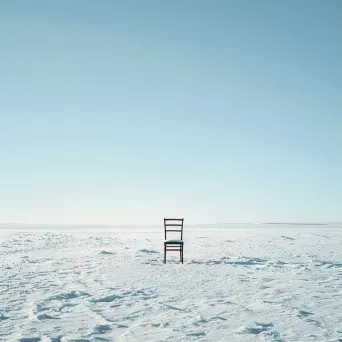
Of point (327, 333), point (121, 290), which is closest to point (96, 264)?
point (121, 290)

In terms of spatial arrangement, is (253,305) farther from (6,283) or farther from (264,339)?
(6,283)

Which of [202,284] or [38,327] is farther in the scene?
[202,284]

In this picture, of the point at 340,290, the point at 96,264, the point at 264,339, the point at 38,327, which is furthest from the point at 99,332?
the point at 96,264

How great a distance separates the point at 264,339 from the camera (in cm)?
287

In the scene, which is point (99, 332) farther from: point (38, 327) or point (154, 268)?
point (154, 268)

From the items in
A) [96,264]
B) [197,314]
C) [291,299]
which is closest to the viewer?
[197,314]

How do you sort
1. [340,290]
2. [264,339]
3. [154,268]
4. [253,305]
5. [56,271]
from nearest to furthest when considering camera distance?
[264,339]
[253,305]
[340,290]
[56,271]
[154,268]

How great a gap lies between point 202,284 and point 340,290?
2.08m

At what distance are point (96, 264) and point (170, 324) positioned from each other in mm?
4768

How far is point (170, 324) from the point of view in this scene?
327cm

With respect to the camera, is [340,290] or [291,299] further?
[340,290]

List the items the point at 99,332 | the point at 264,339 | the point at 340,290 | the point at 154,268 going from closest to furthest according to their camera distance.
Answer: the point at 264,339 → the point at 99,332 → the point at 340,290 → the point at 154,268

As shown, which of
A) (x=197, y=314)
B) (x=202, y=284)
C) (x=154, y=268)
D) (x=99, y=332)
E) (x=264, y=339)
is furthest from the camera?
(x=154, y=268)

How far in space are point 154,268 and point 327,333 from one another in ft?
14.9
